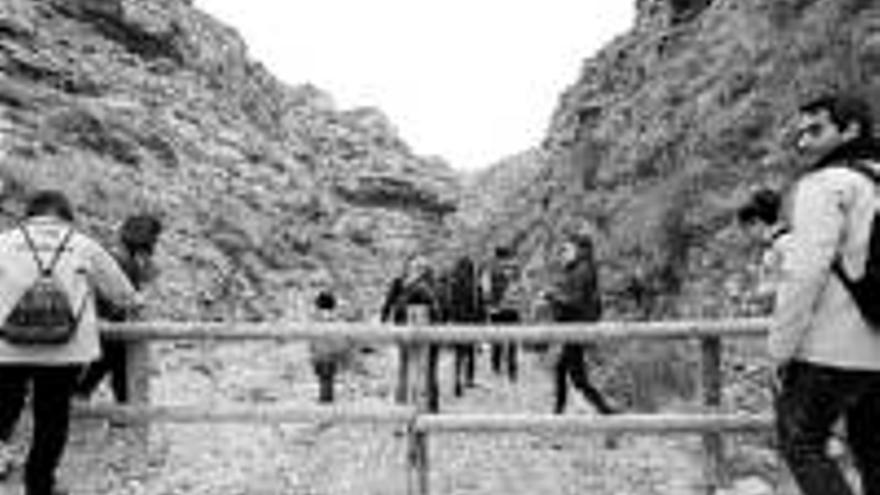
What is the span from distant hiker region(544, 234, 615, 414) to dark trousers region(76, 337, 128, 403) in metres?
5.47

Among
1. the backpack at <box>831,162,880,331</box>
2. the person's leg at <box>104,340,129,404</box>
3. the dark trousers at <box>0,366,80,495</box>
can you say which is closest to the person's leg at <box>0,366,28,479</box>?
the dark trousers at <box>0,366,80,495</box>

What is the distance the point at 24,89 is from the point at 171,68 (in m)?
9.96

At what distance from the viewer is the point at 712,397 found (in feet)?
27.9

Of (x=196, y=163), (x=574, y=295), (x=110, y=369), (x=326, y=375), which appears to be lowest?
(x=326, y=375)

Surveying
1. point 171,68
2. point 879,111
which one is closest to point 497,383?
point 879,111

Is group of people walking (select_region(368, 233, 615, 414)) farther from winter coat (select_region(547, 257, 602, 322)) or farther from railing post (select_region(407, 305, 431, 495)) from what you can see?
railing post (select_region(407, 305, 431, 495))

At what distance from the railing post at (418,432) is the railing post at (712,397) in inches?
66.9

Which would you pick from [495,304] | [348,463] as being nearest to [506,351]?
[495,304]

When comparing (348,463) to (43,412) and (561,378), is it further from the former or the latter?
(43,412)

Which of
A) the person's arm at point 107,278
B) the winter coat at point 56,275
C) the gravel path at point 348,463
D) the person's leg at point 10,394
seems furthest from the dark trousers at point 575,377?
the person's leg at point 10,394

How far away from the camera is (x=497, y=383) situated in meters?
19.4

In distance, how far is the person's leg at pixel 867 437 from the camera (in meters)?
6.49

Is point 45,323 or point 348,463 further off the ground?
point 45,323

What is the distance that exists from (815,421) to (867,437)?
1.29 feet
